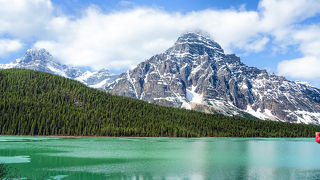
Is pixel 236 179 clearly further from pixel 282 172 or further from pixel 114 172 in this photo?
pixel 114 172

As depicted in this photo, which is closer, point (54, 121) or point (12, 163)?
point (12, 163)

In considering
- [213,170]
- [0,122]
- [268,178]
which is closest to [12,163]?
[213,170]

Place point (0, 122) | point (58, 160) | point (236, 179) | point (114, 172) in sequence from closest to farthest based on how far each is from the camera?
point (236, 179) < point (114, 172) < point (58, 160) < point (0, 122)

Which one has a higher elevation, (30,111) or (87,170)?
(30,111)

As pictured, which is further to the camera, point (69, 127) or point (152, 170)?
point (69, 127)

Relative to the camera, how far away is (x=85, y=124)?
190 metres

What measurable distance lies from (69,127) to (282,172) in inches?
5714

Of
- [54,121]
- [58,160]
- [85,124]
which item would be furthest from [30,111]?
[58,160]

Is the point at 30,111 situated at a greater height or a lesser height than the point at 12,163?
greater

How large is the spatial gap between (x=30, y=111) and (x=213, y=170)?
154 meters

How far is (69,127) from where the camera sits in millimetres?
180250

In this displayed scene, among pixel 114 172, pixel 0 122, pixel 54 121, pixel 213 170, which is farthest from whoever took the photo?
pixel 54 121

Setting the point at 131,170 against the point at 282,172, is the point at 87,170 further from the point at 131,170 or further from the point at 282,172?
the point at 282,172

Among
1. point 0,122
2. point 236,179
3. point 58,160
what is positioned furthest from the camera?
point 0,122
